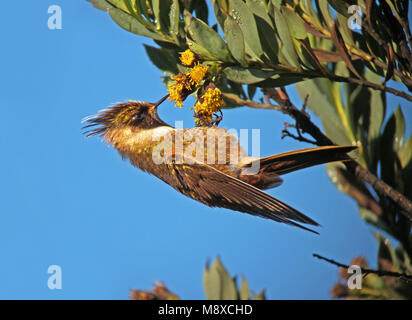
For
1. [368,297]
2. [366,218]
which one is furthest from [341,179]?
[368,297]

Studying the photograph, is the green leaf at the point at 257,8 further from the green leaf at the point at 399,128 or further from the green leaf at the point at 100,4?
the green leaf at the point at 399,128

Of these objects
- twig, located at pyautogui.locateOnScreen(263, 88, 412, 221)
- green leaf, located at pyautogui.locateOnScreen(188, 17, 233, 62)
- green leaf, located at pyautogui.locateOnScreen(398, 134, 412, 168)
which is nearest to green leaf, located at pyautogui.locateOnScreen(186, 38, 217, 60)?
green leaf, located at pyautogui.locateOnScreen(188, 17, 233, 62)

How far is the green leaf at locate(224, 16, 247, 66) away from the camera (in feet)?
2.85

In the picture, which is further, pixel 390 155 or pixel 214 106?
pixel 390 155

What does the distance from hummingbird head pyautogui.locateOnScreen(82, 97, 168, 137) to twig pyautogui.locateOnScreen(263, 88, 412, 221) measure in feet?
1.17

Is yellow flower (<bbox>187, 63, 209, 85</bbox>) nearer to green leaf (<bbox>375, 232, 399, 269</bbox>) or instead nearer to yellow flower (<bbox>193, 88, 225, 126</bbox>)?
yellow flower (<bbox>193, 88, 225, 126</bbox>)

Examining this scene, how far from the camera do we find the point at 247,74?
37.2 inches

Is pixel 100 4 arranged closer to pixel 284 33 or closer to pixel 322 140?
pixel 284 33

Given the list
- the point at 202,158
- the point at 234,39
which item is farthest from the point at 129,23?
the point at 202,158

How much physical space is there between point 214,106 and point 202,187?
0.28 m

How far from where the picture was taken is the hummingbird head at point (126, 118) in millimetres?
1260

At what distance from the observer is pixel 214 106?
911 mm
